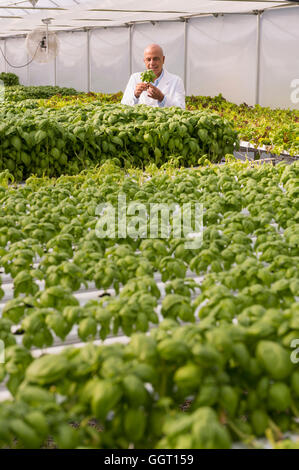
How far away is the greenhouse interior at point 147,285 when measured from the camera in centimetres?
141

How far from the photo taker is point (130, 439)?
1.42 meters

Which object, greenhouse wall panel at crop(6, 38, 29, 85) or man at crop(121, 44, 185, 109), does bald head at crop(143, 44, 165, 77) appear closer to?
man at crop(121, 44, 185, 109)

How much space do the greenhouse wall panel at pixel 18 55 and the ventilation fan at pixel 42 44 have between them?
1385 cm

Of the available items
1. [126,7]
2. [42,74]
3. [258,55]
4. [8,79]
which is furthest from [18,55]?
[258,55]

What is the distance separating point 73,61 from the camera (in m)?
20.0

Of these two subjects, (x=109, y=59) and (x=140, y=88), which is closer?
(x=140, y=88)

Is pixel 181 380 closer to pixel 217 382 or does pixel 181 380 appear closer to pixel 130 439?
pixel 217 382

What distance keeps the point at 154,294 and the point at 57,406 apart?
871 mm

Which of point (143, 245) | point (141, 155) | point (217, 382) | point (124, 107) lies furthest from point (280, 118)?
point (217, 382)

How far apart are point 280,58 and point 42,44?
199 inches

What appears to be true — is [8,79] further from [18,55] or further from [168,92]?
[168,92]

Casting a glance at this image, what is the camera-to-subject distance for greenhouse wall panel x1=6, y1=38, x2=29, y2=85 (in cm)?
2439

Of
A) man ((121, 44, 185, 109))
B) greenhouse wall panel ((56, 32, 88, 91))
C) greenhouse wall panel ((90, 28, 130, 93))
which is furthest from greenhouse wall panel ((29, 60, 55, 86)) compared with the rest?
man ((121, 44, 185, 109))
